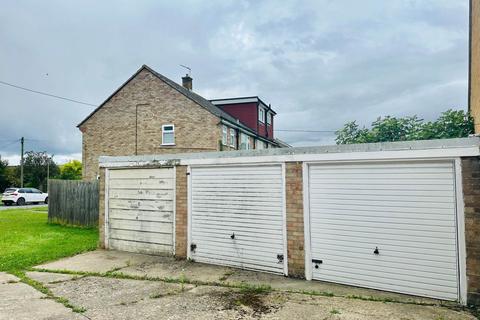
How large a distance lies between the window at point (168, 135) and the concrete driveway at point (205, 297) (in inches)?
553

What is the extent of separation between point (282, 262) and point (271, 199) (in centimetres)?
136

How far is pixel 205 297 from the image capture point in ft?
17.7

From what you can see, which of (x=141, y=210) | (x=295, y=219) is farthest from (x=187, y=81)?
(x=295, y=219)

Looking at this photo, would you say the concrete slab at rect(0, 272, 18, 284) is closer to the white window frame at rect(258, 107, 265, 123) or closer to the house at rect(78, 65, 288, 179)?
the house at rect(78, 65, 288, 179)

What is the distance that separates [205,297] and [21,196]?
28.5 meters

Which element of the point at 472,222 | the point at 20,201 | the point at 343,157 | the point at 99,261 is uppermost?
the point at 343,157

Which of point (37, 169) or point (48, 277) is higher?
point (37, 169)

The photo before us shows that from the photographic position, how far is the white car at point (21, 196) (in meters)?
26.6

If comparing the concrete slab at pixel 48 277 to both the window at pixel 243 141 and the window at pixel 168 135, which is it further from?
the window at pixel 243 141

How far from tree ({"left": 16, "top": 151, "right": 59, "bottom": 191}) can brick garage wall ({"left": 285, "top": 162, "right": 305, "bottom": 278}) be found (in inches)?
1867

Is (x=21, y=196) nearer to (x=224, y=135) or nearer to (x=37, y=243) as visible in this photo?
(x=224, y=135)

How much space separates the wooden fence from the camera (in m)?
13.4

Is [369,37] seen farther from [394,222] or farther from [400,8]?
[394,222]

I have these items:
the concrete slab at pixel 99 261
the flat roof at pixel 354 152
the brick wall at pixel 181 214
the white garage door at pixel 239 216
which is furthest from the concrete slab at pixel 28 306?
the flat roof at pixel 354 152
